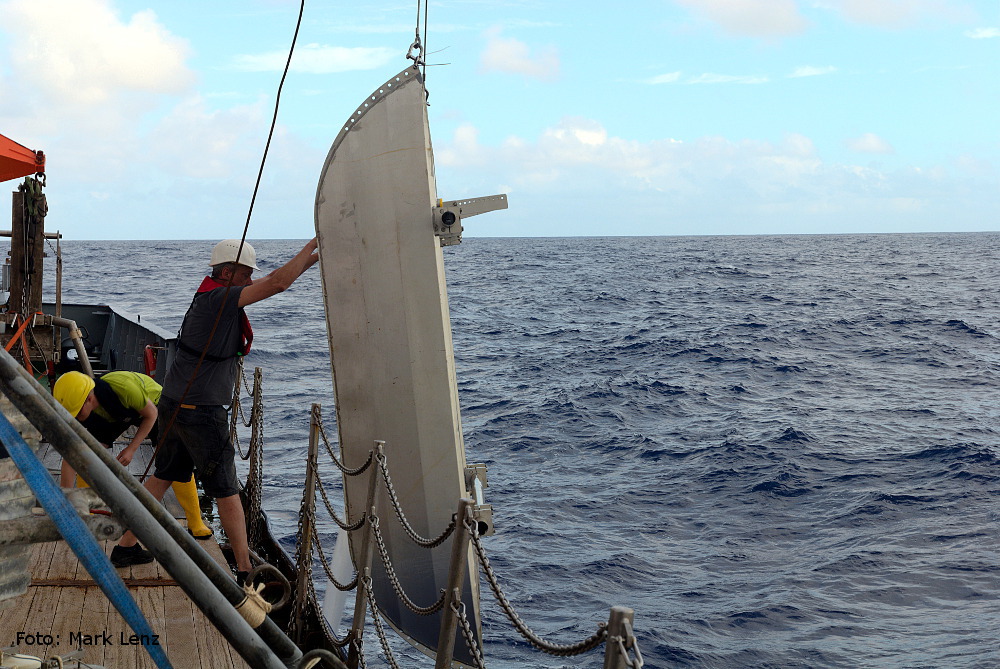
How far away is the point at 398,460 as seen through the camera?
458 cm

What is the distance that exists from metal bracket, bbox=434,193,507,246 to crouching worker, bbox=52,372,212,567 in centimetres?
198

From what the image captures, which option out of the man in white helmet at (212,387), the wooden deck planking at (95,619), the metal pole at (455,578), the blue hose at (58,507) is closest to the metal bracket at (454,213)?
the man in white helmet at (212,387)

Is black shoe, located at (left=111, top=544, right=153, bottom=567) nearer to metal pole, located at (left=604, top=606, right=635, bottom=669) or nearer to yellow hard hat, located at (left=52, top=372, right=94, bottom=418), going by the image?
yellow hard hat, located at (left=52, top=372, right=94, bottom=418)

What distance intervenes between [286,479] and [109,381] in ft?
22.1

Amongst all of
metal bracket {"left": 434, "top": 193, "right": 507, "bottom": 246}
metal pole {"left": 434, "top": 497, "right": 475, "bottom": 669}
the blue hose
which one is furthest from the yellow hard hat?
the blue hose

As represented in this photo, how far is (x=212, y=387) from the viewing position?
4.43 m

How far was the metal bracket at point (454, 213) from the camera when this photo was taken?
14.5 ft

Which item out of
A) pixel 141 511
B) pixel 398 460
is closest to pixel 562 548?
pixel 398 460

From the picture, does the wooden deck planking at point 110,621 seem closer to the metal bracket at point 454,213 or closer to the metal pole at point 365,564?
the metal pole at point 365,564

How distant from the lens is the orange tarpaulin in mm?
7754

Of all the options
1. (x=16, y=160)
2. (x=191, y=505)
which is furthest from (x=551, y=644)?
(x=16, y=160)

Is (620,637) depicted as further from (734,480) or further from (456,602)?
(734,480)

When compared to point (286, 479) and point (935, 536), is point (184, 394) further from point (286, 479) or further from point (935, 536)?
point (935, 536)

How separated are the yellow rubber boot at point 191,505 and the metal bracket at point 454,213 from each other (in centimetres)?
207
